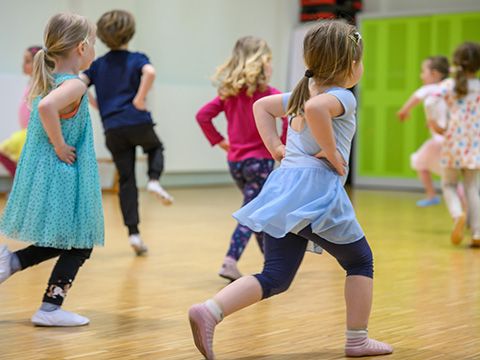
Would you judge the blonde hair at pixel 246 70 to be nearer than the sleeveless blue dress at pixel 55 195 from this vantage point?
No

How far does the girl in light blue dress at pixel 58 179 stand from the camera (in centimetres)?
269

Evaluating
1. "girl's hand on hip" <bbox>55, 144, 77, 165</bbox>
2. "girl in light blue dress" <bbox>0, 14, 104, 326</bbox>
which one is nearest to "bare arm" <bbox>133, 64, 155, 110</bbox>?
"girl in light blue dress" <bbox>0, 14, 104, 326</bbox>

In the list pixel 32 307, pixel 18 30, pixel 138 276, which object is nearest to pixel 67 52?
pixel 32 307

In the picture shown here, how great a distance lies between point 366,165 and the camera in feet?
33.4

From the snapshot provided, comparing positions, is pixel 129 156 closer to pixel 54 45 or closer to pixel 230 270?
pixel 230 270

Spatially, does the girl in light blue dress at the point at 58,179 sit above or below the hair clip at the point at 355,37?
below

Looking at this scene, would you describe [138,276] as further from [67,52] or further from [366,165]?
[366,165]

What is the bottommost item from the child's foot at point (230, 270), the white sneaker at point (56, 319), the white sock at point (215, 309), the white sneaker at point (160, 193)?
the child's foot at point (230, 270)

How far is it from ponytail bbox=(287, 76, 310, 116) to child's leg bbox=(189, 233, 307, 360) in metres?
0.34

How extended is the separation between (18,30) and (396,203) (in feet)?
12.2

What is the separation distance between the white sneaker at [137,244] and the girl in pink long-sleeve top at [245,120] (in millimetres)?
794

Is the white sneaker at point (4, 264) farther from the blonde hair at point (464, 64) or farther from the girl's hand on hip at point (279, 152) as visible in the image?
the blonde hair at point (464, 64)

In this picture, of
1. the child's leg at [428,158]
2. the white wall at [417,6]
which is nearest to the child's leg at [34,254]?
the child's leg at [428,158]

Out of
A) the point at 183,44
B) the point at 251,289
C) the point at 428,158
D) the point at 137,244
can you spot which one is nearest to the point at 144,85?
the point at 137,244
